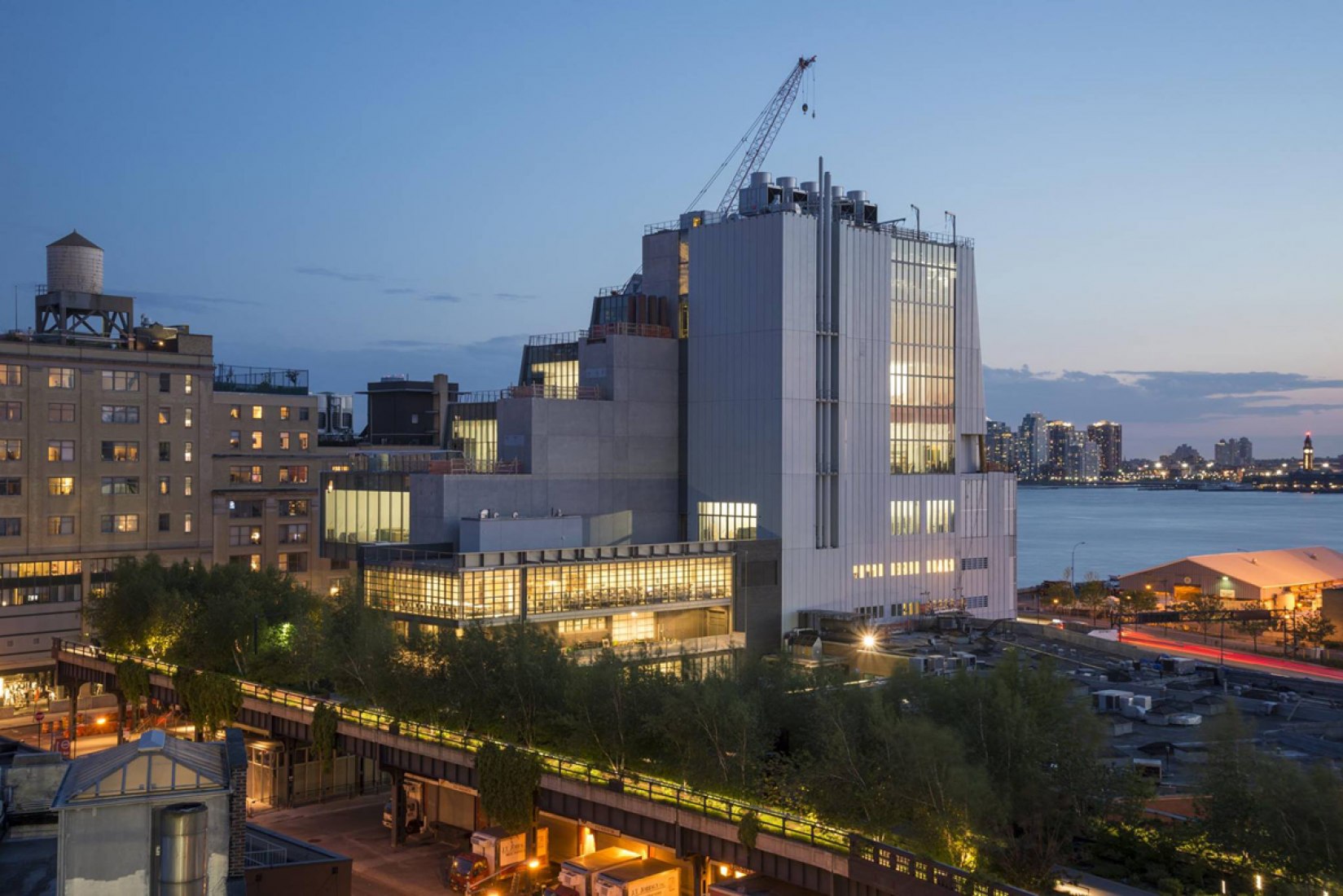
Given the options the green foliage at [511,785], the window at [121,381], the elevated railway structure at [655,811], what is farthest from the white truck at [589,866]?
the window at [121,381]

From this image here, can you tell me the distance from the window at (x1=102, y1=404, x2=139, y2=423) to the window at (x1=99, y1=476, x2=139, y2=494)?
15.5ft

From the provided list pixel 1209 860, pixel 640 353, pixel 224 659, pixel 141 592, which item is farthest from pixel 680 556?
pixel 1209 860

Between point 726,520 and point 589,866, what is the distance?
46.9 meters

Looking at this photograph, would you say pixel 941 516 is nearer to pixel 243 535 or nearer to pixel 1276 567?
pixel 243 535

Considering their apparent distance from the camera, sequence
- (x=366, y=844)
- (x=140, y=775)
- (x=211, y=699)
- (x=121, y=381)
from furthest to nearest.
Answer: (x=121, y=381), (x=211, y=699), (x=366, y=844), (x=140, y=775)

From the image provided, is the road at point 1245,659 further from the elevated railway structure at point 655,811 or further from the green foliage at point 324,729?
the green foliage at point 324,729

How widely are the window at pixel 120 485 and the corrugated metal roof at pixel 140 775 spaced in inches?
3185

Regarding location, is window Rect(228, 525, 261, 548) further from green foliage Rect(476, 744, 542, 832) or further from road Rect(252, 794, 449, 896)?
green foliage Rect(476, 744, 542, 832)

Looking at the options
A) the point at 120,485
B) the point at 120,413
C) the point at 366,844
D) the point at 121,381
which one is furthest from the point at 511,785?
the point at 121,381

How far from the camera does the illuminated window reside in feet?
303

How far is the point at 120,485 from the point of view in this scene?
101312 mm

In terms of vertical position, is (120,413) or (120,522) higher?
(120,413)

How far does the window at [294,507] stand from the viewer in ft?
385

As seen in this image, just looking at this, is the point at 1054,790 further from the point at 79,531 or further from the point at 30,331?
the point at 30,331
